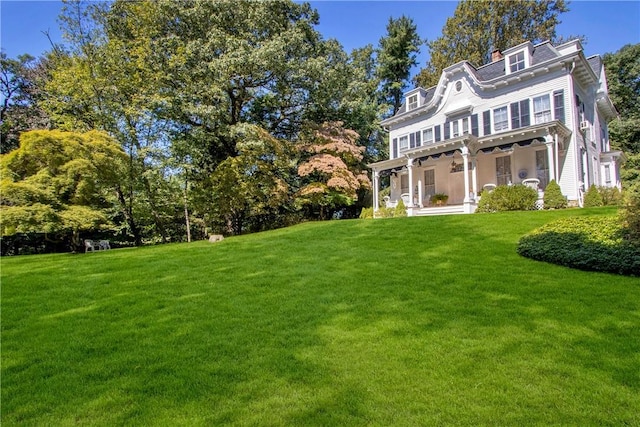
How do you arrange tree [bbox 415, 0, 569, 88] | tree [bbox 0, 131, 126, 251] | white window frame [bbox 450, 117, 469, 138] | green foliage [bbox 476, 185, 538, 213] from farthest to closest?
tree [bbox 415, 0, 569, 88], white window frame [bbox 450, 117, 469, 138], green foliage [bbox 476, 185, 538, 213], tree [bbox 0, 131, 126, 251]

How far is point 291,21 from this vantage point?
19984 millimetres

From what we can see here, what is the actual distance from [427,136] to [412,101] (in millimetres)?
2857

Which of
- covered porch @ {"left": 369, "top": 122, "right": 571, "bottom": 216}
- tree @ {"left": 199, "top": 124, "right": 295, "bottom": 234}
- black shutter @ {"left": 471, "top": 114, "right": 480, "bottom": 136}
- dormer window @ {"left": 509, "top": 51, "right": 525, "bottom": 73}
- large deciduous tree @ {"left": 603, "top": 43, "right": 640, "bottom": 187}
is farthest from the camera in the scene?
large deciduous tree @ {"left": 603, "top": 43, "right": 640, "bottom": 187}

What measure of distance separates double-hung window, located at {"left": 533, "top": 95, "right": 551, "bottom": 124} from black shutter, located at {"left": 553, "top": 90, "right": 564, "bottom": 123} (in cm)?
24

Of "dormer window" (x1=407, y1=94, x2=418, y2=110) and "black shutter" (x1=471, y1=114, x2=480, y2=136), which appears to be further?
"dormer window" (x1=407, y1=94, x2=418, y2=110)

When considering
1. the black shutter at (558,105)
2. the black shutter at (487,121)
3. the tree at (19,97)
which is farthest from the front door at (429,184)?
the tree at (19,97)

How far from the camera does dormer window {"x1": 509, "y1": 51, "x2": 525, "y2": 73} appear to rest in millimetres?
16609

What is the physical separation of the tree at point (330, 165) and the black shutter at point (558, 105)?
9.49m

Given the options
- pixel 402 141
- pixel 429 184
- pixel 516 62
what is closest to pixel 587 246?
pixel 429 184

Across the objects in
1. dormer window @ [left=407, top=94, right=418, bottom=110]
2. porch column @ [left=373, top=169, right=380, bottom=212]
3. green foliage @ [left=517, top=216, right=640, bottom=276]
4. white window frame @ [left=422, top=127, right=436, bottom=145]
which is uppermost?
dormer window @ [left=407, top=94, right=418, bottom=110]

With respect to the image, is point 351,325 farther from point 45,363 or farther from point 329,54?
point 329,54

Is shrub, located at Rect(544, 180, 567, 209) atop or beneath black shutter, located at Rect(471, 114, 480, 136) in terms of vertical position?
beneath

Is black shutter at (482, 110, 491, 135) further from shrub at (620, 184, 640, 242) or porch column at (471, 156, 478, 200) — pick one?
shrub at (620, 184, 640, 242)

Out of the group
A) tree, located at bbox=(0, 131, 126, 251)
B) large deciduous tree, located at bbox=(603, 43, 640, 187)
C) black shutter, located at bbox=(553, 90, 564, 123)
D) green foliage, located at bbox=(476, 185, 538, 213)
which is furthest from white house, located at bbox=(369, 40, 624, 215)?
tree, located at bbox=(0, 131, 126, 251)
